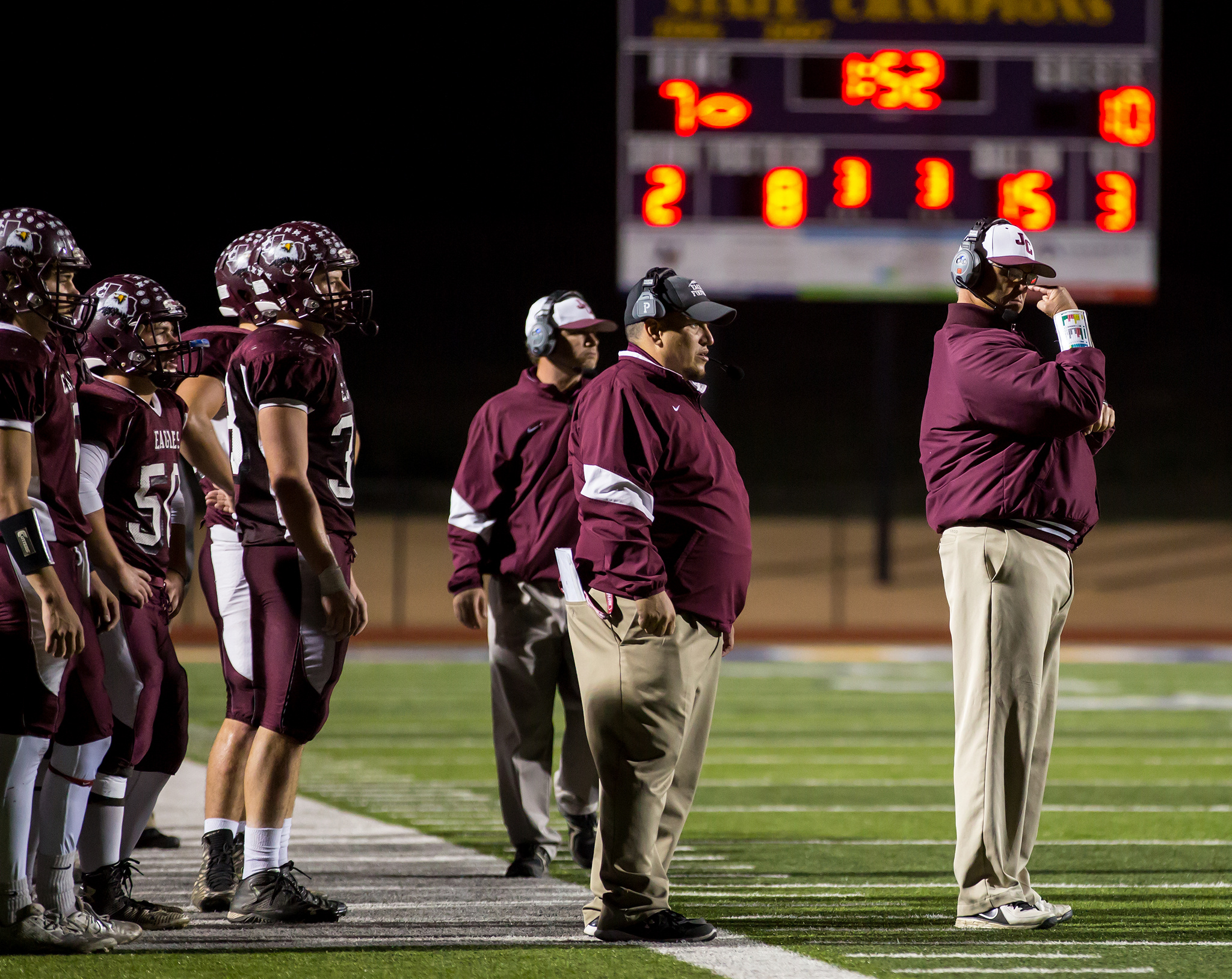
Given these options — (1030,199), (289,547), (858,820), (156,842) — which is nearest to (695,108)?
(1030,199)

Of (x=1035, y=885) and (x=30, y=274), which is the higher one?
(x=30, y=274)

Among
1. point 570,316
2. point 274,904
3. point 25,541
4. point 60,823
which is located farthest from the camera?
point 570,316

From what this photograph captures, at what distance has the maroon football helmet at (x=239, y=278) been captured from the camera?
5.24 m

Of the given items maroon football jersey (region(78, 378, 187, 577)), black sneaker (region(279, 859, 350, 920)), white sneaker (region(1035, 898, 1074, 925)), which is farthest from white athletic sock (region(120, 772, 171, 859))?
white sneaker (region(1035, 898, 1074, 925))

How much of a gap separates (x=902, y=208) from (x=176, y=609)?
12365 millimetres

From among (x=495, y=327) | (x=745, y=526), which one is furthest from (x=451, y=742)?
(x=495, y=327)

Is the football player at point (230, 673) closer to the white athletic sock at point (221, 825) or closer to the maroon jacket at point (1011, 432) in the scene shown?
the white athletic sock at point (221, 825)

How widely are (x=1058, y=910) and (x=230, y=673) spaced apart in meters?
2.47

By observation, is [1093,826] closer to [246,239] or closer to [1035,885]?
[1035,885]

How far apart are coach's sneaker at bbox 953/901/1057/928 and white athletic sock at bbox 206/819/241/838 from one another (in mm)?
2132

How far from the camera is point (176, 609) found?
18.3 ft

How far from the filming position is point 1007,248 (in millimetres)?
4926

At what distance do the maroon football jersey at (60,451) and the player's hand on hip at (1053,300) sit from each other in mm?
2627

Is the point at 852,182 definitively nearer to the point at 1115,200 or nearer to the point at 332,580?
the point at 1115,200
